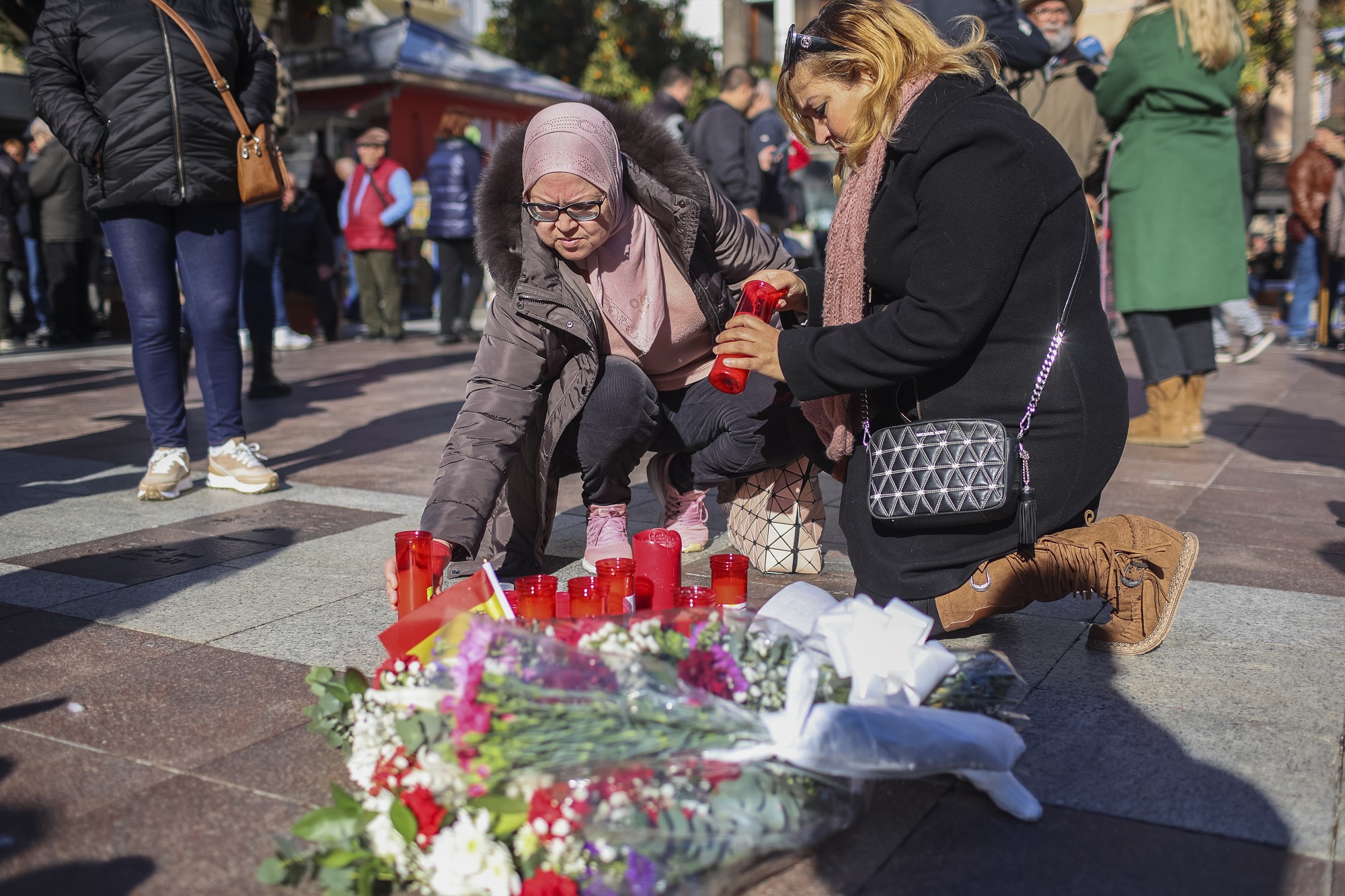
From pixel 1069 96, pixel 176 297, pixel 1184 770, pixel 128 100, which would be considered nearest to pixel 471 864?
pixel 1184 770

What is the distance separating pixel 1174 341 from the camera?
18.4 feet

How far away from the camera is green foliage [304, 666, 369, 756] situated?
7.12 ft

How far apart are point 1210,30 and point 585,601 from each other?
429 cm

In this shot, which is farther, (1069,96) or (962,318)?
(1069,96)

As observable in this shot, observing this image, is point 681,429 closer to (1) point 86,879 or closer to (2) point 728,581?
(2) point 728,581

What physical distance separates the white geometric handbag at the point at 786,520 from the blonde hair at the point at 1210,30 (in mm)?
3068

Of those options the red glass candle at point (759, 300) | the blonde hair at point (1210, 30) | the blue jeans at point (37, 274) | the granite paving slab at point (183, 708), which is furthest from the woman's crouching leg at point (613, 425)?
the blue jeans at point (37, 274)

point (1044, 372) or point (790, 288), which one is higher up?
point (790, 288)

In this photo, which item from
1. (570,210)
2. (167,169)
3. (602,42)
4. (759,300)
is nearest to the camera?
(759,300)

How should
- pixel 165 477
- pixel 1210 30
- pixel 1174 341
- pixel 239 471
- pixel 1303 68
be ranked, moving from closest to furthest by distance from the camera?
pixel 165 477, pixel 239 471, pixel 1210 30, pixel 1174 341, pixel 1303 68

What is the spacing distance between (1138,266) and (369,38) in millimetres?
15012

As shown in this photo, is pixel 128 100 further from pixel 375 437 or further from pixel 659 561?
pixel 659 561

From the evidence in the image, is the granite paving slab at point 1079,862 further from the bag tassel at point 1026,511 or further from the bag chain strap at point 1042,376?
the bag chain strap at point 1042,376

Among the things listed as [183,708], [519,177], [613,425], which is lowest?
[183,708]
